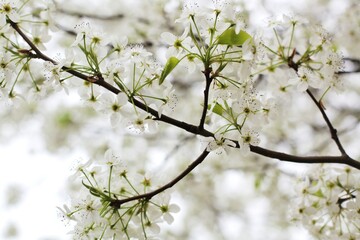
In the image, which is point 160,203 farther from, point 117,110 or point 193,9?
point 193,9

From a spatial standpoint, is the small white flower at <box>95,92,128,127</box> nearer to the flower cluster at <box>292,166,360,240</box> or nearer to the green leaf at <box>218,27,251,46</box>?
the green leaf at <box>218,27,251,46</box>

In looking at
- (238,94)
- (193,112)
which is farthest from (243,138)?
(193,112)

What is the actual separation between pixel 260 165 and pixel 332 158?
232cm

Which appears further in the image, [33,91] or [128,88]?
[33,91]

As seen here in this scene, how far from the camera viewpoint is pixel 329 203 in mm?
1522

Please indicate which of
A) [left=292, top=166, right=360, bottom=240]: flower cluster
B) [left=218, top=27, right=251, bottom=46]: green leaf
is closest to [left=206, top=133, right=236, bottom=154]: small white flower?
[left=218, top=27, right=251, bottom=46]: green leaf

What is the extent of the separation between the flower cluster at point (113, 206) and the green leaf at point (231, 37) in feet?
1.33

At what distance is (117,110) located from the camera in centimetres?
121

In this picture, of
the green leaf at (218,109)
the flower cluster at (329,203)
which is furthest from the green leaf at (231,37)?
the flower cluster at (329,203)

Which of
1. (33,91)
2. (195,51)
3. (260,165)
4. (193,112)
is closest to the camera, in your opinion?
(195,51)

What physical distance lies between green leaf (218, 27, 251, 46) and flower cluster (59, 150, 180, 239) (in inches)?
16.0

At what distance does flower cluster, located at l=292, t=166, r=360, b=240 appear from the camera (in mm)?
1501

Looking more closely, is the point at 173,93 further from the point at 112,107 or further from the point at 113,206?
the point at 113,206

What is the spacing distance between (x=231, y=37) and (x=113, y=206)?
48cm
